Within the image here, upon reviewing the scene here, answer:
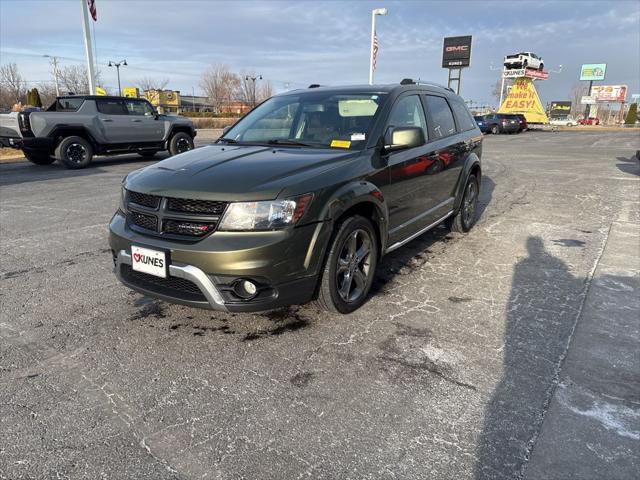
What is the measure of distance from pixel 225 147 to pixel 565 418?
3.22 metres

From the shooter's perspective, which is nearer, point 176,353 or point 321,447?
point 321,447

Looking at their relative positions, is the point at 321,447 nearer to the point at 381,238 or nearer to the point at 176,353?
the point at 176,353

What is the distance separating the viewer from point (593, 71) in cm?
9875

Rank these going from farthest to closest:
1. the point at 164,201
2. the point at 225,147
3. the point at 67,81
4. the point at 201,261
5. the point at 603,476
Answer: the point at 67,81, the point at 225,147, the point at 164,201, the point at 201,261, the point at 603,476

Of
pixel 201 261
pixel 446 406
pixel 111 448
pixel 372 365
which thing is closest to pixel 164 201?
pixel 201 261

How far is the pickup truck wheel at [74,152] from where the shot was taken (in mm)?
11625

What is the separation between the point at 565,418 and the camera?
7.90 feet

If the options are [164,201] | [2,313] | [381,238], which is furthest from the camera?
[381,238]

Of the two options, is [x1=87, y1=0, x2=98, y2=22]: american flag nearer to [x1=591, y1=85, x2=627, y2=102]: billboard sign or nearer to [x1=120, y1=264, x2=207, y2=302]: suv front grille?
[x1=120, y1=264, x2=207, y2=302]: suv front grille

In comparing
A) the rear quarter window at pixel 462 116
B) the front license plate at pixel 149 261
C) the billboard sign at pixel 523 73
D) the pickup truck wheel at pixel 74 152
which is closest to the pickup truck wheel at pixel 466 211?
the rear quarter window at pixel 462 116

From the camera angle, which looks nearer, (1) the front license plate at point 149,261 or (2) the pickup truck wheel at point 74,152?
(1) the front license plate at point 149,261

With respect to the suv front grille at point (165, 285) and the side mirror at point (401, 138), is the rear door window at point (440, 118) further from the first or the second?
the suv front grille at point (165, 285)

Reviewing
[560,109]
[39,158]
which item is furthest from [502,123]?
[560,109]

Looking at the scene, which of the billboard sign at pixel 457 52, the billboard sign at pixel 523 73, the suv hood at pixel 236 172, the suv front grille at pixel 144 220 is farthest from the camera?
the billboard sign at pixel 523 73
